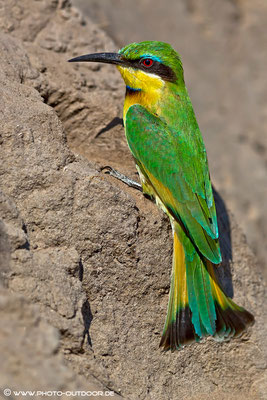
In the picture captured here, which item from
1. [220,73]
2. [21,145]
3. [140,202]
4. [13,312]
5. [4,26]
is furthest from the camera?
[220,73]

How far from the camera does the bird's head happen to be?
3375 millimetres

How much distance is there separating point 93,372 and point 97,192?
0.78m

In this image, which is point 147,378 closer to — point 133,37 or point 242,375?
point 242,375

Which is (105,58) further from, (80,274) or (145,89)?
(80,274)

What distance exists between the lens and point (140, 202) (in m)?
2.94

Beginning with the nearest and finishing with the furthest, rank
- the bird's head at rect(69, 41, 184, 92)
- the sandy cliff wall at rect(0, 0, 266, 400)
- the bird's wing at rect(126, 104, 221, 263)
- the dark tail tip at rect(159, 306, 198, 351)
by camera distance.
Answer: the sandy cliff wall at rect(0, 0, 266, 400) → the dark tail tip at rect(159, 306, 198, 351) → the bird's wing at rect(126, 104, 221, 263) → the bird's head at rect(69, 41, 184, 92)

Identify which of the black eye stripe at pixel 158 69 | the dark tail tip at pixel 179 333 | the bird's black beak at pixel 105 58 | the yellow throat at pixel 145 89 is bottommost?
the dark tail tip at pixel 179 333

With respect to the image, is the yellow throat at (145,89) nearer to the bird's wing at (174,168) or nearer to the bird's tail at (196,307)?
the bird's wing at (174,168)

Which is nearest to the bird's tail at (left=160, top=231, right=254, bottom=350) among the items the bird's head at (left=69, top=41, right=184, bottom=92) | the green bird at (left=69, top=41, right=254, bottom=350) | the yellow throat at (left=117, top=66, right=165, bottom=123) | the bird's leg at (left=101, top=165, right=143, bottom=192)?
the green bird at (left=69, top=41, right=254, bottom=350)

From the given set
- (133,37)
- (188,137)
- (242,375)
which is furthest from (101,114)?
(133,37)

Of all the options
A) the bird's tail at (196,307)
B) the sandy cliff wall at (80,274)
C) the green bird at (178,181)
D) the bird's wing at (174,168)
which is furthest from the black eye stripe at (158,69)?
the bird's tail at (196,307)

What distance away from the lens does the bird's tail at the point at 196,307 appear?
270cm

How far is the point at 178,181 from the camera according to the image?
3.10m

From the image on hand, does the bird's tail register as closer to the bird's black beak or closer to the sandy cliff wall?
the sandy cliff wall
